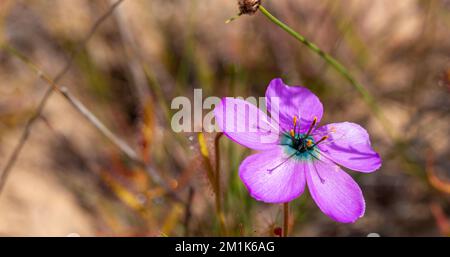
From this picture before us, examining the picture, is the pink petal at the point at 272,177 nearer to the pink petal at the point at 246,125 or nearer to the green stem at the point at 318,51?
the pink petal at the point at 246,125

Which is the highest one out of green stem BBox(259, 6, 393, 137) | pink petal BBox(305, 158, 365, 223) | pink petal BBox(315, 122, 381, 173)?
green stem BBox(259, 6, 393, 137)

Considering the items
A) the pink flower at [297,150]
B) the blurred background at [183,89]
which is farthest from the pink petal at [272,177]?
the blurred background at [183,89]

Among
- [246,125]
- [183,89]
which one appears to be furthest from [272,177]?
[183,89]

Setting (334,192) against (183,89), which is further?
(183,89)

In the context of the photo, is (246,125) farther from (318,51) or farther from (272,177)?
(318,51)

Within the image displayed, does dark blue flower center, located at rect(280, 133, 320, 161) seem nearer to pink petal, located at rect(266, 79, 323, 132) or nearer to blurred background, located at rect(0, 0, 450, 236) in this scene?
Result: pink petal, located at rect(266, 79, 323, 132)

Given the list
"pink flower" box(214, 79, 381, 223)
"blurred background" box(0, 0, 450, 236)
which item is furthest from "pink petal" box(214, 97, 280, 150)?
"blurred background" box(0, 0, 450, 236)
